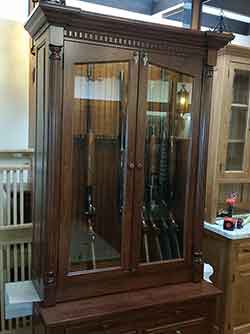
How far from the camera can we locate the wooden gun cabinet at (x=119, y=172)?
1.73 meters

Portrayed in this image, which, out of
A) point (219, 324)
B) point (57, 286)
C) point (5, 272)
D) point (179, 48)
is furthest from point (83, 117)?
point (219, 324)

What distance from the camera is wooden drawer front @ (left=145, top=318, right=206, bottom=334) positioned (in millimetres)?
1943

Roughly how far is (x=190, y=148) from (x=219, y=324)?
4.99ft

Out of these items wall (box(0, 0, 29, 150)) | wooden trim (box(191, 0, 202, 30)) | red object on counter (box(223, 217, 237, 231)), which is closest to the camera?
wall (box(0, 0, 29, 150))

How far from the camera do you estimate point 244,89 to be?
300cm

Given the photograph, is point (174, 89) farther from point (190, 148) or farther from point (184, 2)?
point (184, 2)

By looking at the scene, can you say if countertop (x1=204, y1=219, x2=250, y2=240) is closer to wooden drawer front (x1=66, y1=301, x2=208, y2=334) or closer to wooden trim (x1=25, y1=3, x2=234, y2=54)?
wooden drawer front (x1=66, y1=301, x2=208, y2=334)

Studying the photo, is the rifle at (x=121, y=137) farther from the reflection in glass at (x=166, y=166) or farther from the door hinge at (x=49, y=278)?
the door hinge at (x=49, y=278)

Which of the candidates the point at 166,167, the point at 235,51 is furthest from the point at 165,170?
the point at 235,51

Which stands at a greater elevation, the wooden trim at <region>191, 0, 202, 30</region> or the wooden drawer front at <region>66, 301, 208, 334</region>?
the wooden trim at <region>191, 0, 202, 30</region>

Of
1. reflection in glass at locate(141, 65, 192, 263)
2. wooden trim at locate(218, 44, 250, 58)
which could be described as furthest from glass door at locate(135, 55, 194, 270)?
wooden trim at locate(218, 44, 250, 58)

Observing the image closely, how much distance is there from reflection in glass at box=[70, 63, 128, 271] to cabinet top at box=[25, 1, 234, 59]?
0.17 m

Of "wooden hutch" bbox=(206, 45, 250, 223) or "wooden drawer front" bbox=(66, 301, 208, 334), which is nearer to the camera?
"wooden drawer front" bbox=(66, 301, 208, 334)

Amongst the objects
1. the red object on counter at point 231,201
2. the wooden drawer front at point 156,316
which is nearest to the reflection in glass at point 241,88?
the red object on counter at point 231,201
